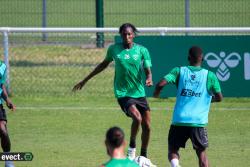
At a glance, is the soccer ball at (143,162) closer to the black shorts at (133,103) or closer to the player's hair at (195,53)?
the black shorts at (133,103)

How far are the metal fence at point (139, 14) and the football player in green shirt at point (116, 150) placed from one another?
56.1 ft

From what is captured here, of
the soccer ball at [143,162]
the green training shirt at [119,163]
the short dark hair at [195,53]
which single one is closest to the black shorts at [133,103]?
the soccer ball at [143,162]

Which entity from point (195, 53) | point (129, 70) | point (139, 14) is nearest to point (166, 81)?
point (195, 53)

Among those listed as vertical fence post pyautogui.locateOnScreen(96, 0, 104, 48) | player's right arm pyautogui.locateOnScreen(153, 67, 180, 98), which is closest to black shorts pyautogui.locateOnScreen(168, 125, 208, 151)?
player's right arm pyautogui.locateOnScreen(153, 67, 180, 98)

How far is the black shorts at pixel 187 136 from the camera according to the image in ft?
35.7

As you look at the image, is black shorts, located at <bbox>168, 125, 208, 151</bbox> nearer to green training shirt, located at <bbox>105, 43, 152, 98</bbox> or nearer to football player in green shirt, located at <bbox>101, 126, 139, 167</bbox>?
green training shirt, located at <bbox>105, 43, 152, 98</bbox>

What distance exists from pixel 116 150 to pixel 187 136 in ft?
9.76

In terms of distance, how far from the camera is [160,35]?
19.2 m

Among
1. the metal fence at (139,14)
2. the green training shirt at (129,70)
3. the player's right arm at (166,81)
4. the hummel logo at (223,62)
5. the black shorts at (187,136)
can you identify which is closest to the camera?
the player's right arm at (166,81)

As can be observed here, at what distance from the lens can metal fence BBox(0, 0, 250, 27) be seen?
2695 cm

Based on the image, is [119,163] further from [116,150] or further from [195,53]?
[195,53]

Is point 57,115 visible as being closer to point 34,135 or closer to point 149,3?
Answer: point 34,135

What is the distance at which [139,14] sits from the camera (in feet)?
89.0

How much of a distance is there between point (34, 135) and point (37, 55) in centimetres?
689
